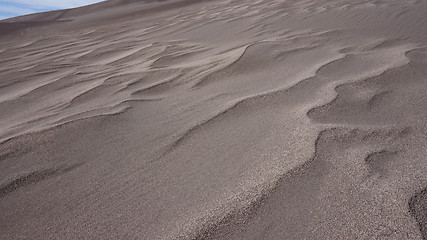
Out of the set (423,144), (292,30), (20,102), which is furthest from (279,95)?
(292,30)

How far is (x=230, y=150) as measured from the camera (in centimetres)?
105

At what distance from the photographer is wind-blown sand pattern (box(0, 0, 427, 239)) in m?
0.76

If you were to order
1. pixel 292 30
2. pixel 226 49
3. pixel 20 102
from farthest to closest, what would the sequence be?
pixel 292 30 < pixel 226 49 < pixel 20 102

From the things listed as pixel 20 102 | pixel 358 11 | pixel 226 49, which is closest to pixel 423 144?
pixel 226 49

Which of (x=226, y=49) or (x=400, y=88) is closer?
(x=400, y=88)

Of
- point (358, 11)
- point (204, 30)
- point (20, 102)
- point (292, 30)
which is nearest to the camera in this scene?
point (20, 102)

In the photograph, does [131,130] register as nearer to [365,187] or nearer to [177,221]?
[177,221]

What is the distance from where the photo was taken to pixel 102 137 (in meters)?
1.19

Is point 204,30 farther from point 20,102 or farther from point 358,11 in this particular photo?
point 20,102

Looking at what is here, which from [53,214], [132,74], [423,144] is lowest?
[423,144]

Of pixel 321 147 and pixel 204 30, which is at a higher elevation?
pixel 204 30

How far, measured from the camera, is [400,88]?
1385 mm

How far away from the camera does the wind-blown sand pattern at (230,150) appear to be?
29.8 inches

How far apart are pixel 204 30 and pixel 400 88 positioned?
2911 millimetres
